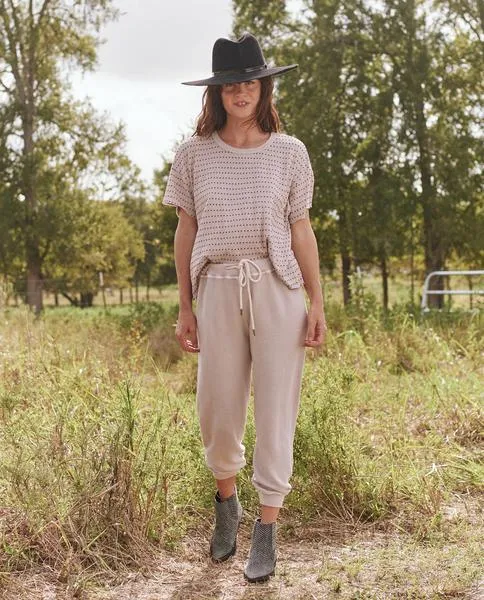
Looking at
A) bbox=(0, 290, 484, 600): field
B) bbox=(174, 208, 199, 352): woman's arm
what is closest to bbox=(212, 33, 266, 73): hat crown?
bbox=(174, 208, 199, 352): woman's arm

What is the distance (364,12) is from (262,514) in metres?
16.8

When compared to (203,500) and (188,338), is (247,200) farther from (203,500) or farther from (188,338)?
(203,500)

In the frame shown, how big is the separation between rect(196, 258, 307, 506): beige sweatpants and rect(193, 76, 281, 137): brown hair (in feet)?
1.70

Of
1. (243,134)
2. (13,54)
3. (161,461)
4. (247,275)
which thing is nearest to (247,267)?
(247,275)

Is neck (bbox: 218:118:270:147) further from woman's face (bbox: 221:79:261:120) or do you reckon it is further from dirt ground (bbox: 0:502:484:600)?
dirt ground (bbox: 0:502:484:600)

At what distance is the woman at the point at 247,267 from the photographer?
9.87 ft

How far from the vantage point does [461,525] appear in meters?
3.50

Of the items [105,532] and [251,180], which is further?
[105,532]

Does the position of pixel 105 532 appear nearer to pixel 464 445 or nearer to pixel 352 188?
pixel 464 445

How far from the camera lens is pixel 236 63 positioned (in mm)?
3064

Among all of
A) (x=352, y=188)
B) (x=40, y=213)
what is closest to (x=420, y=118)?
(x=352, y=188)

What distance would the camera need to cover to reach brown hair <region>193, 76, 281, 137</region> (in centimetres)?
311

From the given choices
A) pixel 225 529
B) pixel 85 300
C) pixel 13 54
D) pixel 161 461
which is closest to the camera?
pixel 225 529

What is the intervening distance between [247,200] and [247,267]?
0.24 metres
